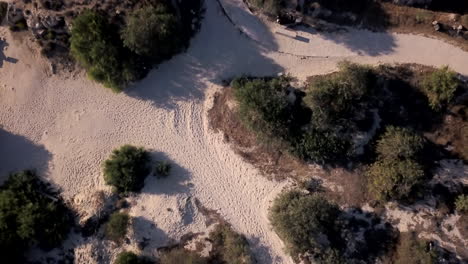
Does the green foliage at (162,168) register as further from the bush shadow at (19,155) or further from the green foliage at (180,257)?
the bush shadow at (19,155)

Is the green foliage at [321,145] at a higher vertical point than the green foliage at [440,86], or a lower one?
lower

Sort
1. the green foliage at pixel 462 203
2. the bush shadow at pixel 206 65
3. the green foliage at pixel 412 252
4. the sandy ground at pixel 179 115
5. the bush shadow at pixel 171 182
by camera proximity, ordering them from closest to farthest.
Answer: the green foliage at pixel 412 252 < the green foliage at pixel 462 203 < the sandy ground at pixel 179 115 < the bush shadow at pixel 171 182 < the bush shadow at pixel 206 65

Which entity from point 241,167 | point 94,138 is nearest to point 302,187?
point 241,167

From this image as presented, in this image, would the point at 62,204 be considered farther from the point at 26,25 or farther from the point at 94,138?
the point at 26,25

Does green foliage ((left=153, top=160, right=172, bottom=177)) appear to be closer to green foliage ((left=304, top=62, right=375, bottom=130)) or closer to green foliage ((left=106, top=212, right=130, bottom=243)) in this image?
green foliage ((left=106, top=212, right=130, bottom=243))

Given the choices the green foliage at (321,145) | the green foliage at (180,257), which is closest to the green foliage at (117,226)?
the green foliage at (180,257)

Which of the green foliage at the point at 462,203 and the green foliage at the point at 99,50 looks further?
the green foliage at the point at 99,50

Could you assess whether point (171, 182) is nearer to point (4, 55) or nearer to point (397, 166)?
point (397, 166)
